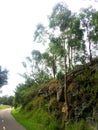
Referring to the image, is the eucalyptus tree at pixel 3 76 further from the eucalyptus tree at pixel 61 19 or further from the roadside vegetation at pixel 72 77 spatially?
the eucalyptus tree at pixel 61 19

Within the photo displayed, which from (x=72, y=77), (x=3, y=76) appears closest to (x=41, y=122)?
(x=72, y=77)

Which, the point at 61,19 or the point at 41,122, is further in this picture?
the point at 41,122

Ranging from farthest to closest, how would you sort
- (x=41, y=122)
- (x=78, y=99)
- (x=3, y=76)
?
(x=3, y=76) < (x=41, y=122) < (x=78, y=99)

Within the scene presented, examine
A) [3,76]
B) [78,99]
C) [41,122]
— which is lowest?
[41,122]

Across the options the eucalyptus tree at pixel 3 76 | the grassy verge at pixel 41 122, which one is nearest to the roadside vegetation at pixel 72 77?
the grassy verge at pixel 41 122

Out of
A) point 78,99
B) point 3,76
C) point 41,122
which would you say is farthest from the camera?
point 3,76

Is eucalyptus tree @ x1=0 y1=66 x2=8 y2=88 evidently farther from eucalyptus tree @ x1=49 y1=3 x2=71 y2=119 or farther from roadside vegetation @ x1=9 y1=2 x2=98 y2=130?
eucalyptus tree @ x1=49 y1=3 x2=71 y2=119

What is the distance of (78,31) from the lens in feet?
115

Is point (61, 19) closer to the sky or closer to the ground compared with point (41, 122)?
closer to the sky

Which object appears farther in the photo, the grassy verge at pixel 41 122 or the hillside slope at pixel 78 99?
the grassy verge at pixel 41 122

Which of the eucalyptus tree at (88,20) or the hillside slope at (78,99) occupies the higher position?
the eucalyptus tree at (88,20)

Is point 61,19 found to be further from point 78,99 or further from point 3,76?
point 3,76

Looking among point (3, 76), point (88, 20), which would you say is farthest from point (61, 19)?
point (3, 76)

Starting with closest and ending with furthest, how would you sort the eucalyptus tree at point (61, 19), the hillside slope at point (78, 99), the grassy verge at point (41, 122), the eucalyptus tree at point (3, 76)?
the hillside slope at point (78, 99) < the grassy verge at point (41, 122) < the eucalyptus tree at point (61, 19) < the eucalyptus tree at point (3, 76)
